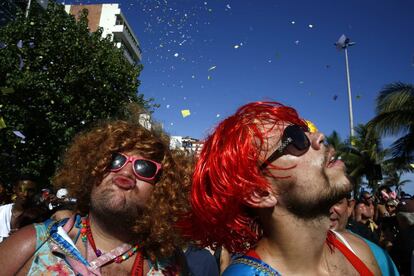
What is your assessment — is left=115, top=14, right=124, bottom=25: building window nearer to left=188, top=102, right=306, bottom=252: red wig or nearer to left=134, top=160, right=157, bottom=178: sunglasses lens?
left=134, top=160, right=157, bottom=178: sunglasses lens

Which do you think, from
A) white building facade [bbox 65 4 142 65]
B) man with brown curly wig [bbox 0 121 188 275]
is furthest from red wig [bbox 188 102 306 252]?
white building facade [bbox 65 4 142 65]

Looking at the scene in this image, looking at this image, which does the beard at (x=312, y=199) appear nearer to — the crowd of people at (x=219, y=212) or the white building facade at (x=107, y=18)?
the crowd of people at (x=219, y=212)

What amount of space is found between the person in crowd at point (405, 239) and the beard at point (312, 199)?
300cm

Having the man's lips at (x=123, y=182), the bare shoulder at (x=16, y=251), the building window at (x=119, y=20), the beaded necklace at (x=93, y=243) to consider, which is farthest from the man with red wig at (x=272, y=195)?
the building window at (x=119, y=20)

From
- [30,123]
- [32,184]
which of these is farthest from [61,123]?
[32,184]

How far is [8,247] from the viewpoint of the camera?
186 centimetres

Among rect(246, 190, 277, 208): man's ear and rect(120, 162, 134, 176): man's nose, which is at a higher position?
rect(120, 162, 134, 176): man's nose

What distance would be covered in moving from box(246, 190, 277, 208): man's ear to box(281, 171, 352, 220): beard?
64 mm

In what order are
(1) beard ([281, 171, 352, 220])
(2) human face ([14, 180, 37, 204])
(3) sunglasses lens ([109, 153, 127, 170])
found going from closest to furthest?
1. (1) beard ([281, 171, 352, 220])
2. (3) sunglasses lens ([109, 153, 127, 170])
3. (2) human face ([14, 180, 37, 204])

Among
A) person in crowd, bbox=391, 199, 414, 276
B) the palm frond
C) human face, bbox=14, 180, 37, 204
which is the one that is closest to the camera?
person in crowd, bbox=391, 199, 414, 276

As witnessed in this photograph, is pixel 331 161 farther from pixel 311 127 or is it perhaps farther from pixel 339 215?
pixel 339 215

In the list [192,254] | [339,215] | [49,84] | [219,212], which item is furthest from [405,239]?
[49,84]

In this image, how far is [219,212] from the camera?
76.2 inches

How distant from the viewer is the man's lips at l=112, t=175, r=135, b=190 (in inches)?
91.9
